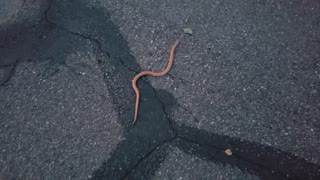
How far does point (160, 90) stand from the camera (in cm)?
302

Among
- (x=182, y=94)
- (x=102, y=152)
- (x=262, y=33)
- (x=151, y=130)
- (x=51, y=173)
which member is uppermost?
(x=262, y=33)

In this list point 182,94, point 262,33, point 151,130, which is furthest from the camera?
point 262,33

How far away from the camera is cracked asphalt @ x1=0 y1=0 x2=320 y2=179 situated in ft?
8.58

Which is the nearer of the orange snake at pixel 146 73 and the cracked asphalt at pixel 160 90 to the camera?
the cracked asphalt at pixel 160 90

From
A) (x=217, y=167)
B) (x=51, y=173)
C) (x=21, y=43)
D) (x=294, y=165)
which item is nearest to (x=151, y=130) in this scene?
(x=217, y=167)

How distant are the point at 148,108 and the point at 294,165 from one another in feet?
4.60

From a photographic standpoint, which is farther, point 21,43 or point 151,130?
point 21,43

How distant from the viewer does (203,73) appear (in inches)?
124

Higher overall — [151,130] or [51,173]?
[151,130]

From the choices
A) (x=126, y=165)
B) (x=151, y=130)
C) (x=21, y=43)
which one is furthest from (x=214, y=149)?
(x=21, y=43)

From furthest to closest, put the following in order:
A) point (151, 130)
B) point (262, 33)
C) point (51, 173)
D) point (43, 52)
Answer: point (262, 33) → point (43, 52) → point (151, 130) → point (51, 173)

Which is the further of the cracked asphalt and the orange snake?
the orange snake

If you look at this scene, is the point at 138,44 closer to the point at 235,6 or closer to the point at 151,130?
the point at 151,130

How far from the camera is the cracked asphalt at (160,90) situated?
262 centimetres
